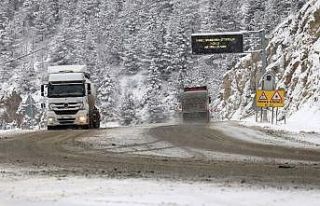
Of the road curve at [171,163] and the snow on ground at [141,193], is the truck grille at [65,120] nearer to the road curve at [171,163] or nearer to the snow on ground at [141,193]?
the road curve at [171,163]

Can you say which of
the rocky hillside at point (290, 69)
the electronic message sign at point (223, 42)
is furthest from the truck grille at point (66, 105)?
the electronic message sign at point (223, 42)

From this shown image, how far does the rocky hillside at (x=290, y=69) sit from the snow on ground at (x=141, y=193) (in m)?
26.7

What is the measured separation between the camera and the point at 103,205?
7121 mm

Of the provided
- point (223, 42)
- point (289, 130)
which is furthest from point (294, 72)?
point (289, 130)

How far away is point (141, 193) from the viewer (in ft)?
26.0

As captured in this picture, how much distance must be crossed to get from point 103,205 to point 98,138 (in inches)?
493

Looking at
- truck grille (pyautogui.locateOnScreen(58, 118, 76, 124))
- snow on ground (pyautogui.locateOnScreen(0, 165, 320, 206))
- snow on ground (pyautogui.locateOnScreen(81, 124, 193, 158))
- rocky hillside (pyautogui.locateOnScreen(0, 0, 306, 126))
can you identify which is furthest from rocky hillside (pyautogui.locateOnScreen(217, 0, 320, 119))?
rocky hillside (pyautogui.locateOnScreen(0, 0, 306, 126))

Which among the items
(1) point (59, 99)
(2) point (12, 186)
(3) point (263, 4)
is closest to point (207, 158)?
(2) point (12, 186)

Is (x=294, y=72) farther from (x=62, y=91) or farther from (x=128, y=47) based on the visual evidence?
(x=128, y=47)

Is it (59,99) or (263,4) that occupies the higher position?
(263,4)

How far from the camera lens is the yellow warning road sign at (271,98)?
32.3m

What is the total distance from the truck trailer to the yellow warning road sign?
19.7 metres

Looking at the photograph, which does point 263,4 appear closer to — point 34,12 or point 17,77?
point 17,77

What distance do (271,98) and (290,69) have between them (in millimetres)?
17984
